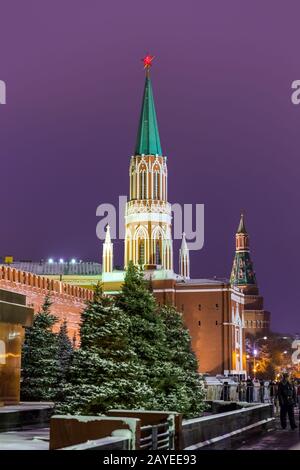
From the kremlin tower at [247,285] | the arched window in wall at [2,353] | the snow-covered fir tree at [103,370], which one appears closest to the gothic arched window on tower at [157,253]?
the kremlin tower at [247,285]

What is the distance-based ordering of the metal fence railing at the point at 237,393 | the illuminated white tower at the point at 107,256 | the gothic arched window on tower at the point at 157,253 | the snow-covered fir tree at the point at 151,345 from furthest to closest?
the illuminated white tower at the point at 107,256 → the gothic arched window on tower at the point at 157,253 → the metal fence railing at the point at 237,393 → the snow-covered fir tree at the point at 151,345

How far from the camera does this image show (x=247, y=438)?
1738 centimetres

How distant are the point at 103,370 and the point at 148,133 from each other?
74413 millimetres

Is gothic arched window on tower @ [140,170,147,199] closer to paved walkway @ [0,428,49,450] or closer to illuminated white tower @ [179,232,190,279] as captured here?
illuminated white tower @ [179,232,190,279]

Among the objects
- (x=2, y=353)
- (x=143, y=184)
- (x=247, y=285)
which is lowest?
(x=2, y=353)

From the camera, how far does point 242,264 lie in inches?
5832

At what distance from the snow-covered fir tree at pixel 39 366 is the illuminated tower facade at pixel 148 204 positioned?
57397 millimetres

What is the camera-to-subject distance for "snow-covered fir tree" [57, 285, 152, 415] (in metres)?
15.3

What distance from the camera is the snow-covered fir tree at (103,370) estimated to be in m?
15.3

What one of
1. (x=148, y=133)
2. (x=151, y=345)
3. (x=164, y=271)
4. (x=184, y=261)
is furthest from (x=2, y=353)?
(x=184, y=261)

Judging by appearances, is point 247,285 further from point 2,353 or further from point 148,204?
point 2,353

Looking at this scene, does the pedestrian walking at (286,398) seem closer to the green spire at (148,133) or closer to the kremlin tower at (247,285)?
the green spire at (148,133)

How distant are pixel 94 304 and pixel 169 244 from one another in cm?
6928
